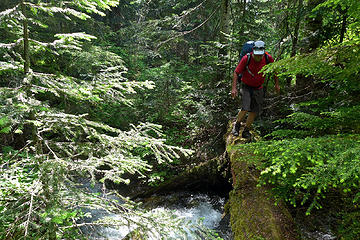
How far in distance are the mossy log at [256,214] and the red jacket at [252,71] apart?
2.28 m

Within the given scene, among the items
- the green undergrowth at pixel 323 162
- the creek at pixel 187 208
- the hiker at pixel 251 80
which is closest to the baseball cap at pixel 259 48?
the hiker at pixel 251 80

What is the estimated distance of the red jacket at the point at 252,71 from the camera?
4.92 meters

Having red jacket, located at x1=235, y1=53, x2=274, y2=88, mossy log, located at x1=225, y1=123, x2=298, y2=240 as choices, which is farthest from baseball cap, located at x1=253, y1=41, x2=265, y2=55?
mossy log, located at x1=225, y1=123, x2=298, y2=240

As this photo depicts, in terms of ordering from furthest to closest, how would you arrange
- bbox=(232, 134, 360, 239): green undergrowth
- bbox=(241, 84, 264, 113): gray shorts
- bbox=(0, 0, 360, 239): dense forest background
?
bbox=(241, 84, 264, 113): gray shorts → bbox=(0, 0, 360, 239): dense forest background → bbox=(232, 134, 360, 239): green undergrowth

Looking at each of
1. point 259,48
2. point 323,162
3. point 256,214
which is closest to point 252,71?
point 259,48

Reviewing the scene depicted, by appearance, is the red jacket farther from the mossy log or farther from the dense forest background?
the mossy log

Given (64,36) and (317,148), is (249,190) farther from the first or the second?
(64,36)

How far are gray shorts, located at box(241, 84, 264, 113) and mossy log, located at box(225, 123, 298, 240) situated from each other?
5.95ft

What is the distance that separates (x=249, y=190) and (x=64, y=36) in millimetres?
3644

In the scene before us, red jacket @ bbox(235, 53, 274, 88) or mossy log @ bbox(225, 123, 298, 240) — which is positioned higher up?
red jacket @ bbox(235, 53, 274, 88)

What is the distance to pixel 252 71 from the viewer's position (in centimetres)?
502

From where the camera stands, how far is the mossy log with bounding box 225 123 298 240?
2.82 meters

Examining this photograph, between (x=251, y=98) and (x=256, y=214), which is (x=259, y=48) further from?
(x=256, y=214)

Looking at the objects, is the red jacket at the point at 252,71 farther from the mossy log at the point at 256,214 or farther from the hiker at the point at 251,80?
the mossy log at the point at 256,214
